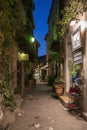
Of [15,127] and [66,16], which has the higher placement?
[66,16]

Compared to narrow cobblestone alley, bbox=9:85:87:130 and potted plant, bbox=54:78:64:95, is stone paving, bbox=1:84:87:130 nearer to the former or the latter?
narrow cobblestone alley, bbox=9:85:87:130

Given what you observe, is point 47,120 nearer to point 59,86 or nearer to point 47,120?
point 47,120

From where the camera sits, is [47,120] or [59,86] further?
[59,86]

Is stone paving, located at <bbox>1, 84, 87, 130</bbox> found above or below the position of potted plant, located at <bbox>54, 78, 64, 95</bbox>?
below

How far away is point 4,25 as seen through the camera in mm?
8328

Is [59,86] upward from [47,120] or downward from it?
upward

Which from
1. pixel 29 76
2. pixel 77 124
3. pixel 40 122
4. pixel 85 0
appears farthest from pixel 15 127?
pixel 29 76

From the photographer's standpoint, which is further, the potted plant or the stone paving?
the potted plant

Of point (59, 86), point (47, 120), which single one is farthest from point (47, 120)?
point (59, 86)

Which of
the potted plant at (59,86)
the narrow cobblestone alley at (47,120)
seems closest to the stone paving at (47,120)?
the narrow cobblestone alley at (47,120)

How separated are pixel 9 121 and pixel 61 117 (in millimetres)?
2217

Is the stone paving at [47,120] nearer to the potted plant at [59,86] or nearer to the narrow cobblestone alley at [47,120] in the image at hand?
the narrow cobblestone alley at [47,120]

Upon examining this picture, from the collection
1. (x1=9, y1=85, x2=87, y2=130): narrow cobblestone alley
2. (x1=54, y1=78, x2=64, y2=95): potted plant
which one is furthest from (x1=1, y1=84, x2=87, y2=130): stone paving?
(x1=54, y1=78, x2=64, y2=95): potted plant

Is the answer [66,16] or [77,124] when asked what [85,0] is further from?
[77,124]
